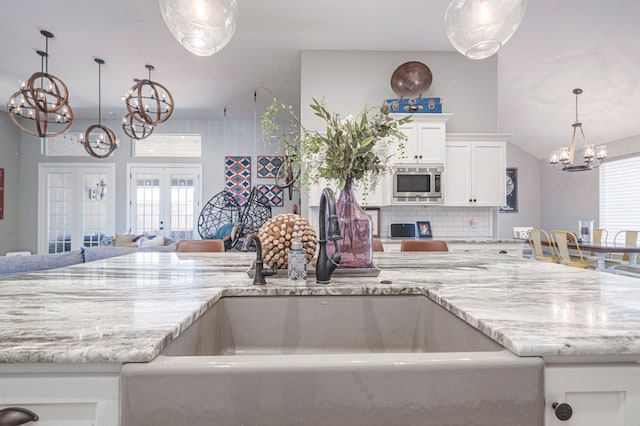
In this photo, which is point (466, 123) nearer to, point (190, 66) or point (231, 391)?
point (190, 66)

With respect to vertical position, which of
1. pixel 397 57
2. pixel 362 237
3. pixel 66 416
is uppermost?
pixel 397 57

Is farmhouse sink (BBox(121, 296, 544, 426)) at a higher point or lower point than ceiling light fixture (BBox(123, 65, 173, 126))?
lower

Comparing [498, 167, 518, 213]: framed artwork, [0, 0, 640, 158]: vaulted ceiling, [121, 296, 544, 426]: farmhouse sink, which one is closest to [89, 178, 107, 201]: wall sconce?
[0, 0, 640, 158]: vaulted ceiling

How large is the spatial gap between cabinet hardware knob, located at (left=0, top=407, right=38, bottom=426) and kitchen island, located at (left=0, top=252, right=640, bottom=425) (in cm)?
1

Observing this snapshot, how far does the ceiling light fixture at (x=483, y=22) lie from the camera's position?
5.17 ft

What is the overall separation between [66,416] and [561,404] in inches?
32.4

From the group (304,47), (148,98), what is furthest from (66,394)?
(148,98)

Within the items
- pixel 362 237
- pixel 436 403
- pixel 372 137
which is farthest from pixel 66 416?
pixel 372 137

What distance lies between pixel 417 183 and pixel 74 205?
7282 mm

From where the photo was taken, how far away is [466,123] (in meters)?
4.32

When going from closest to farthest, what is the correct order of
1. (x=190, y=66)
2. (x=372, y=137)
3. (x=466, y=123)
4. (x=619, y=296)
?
(x=619, y=296) → (x=372, y=137) → (x=466, y=123) → (x=190, y=66)

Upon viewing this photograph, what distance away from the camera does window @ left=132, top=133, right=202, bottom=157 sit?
7.29m

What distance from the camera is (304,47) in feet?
13.9

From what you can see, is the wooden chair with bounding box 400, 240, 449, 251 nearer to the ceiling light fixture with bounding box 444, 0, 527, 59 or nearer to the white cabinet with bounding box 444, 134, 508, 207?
the ceiling light fixture with bounding box 444, 0, 527, 59
